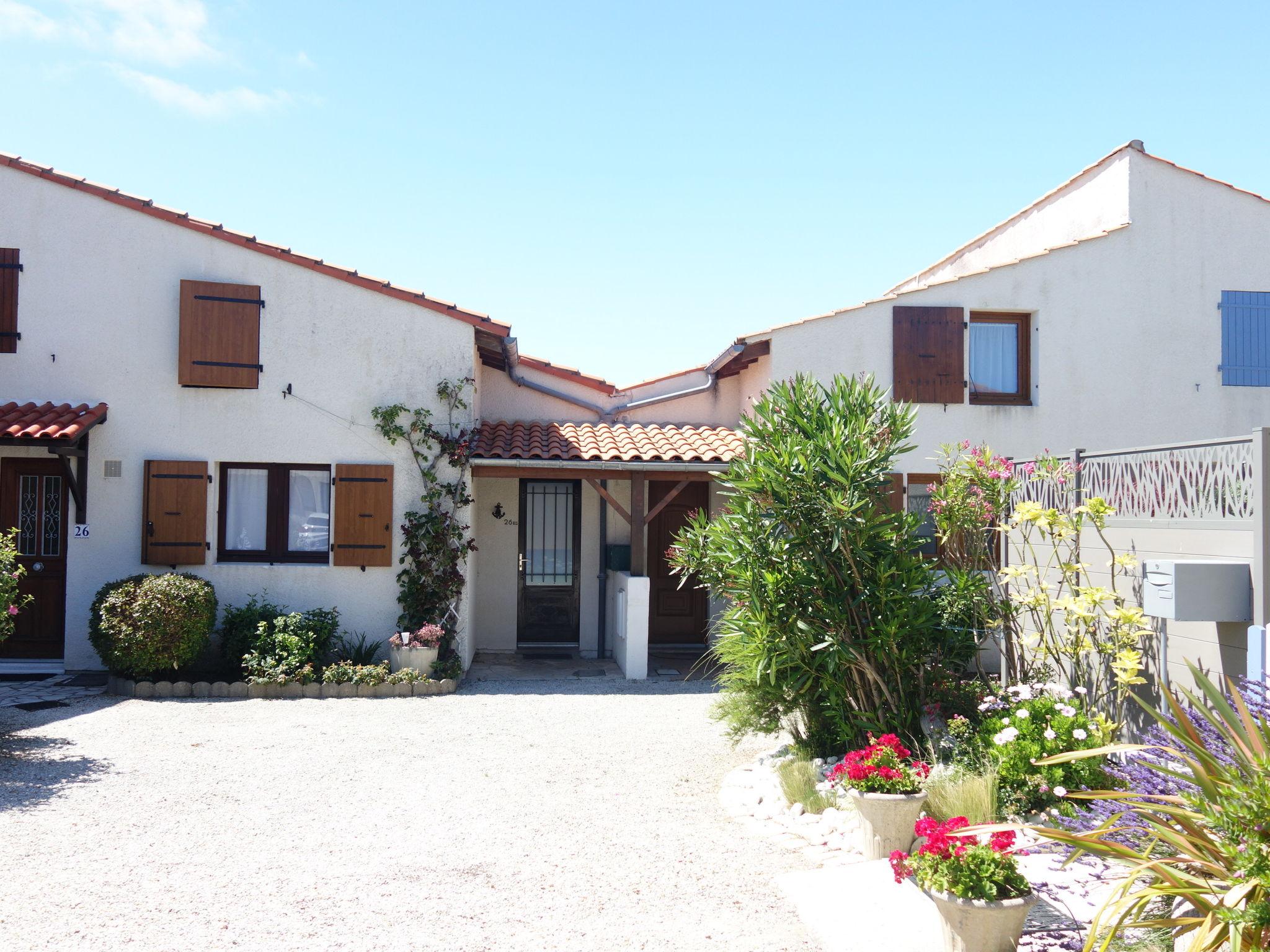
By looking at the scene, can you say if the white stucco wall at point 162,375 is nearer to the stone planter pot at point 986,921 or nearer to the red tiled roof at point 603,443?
the red tiled roof at point 603,443

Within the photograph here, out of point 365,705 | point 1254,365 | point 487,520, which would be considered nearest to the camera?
point 365,705

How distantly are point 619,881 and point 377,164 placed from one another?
1014 cm

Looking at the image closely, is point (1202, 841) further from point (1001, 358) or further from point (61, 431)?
point (61, 431)

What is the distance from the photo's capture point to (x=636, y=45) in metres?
10.3

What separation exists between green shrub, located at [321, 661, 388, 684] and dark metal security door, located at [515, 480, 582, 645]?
10.4 ft

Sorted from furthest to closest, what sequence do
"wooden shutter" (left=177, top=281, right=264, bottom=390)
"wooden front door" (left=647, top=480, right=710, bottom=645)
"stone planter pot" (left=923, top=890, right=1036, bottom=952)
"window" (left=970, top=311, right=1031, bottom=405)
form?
"wooden front door" (left=647, top=480, right=710, bottom=645), "window" (left=970, top=311, right=1031, bottom=405), "wooden shutter" (left=177, top=281, right=264, bottom=390), "stone planter pot" (left=923, top=890, right=1036, bottom=952)

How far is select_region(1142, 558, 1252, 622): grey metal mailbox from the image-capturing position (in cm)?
474

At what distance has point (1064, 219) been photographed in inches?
508

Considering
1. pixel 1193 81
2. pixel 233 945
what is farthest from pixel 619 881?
pixel 1193 81

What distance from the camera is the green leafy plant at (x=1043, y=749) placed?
5055 mm

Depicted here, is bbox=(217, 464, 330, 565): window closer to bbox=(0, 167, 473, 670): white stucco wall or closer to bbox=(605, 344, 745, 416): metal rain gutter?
bbox=(0, 167, 473, 670): white stucco wall

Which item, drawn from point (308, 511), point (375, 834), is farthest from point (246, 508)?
point (375, 834)

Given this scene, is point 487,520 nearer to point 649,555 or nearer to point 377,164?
point 649,555

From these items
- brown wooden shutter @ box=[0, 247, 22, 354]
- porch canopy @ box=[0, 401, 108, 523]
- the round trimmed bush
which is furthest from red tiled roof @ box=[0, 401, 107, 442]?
the round trimmed bush
